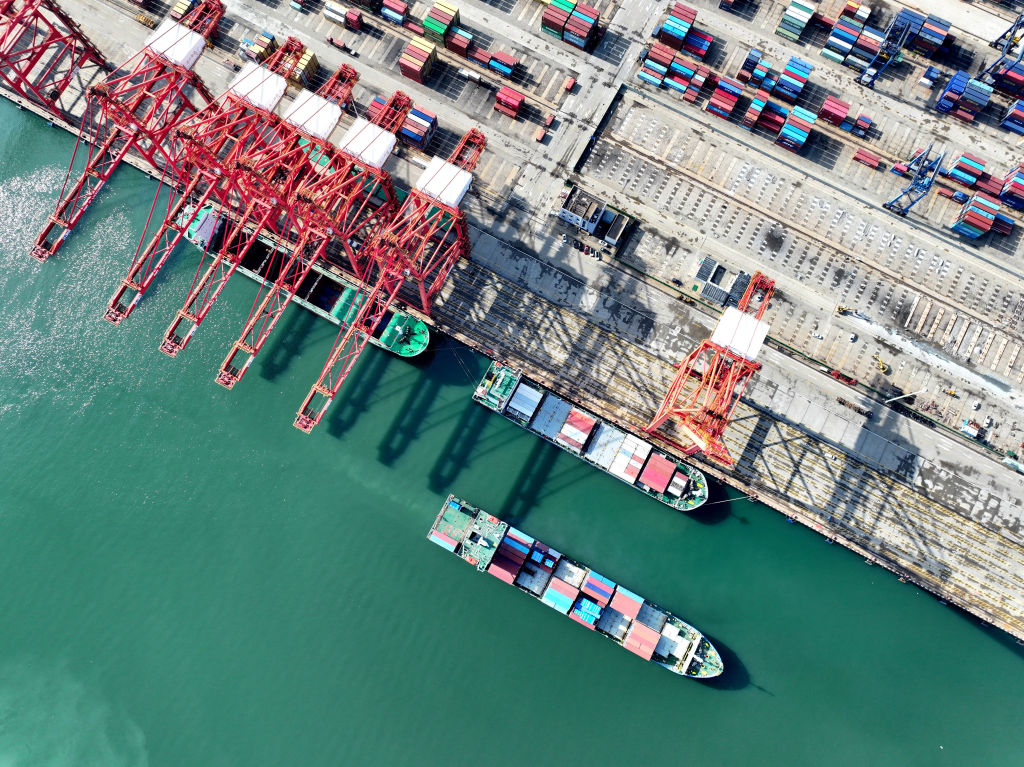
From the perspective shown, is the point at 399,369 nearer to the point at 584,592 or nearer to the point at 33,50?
the point at 584,592

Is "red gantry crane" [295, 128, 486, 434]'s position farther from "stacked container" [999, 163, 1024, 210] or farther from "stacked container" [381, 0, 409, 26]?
"stacked container" [999, 163, 1024, 210]

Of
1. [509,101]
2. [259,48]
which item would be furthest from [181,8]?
[509,101]

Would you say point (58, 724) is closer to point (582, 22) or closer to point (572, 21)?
point (572, 21)

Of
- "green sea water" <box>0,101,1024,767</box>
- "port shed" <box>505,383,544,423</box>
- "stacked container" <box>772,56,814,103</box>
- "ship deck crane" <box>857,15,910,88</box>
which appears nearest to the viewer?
"green sea water" <box>0,101,1024,767</box>

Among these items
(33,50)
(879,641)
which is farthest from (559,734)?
(33,50)

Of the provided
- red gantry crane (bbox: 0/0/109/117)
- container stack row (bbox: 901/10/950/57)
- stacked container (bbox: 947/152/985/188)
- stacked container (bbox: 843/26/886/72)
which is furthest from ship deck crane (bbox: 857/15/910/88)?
red gantry crane (bbox: 0/0/109/117)
